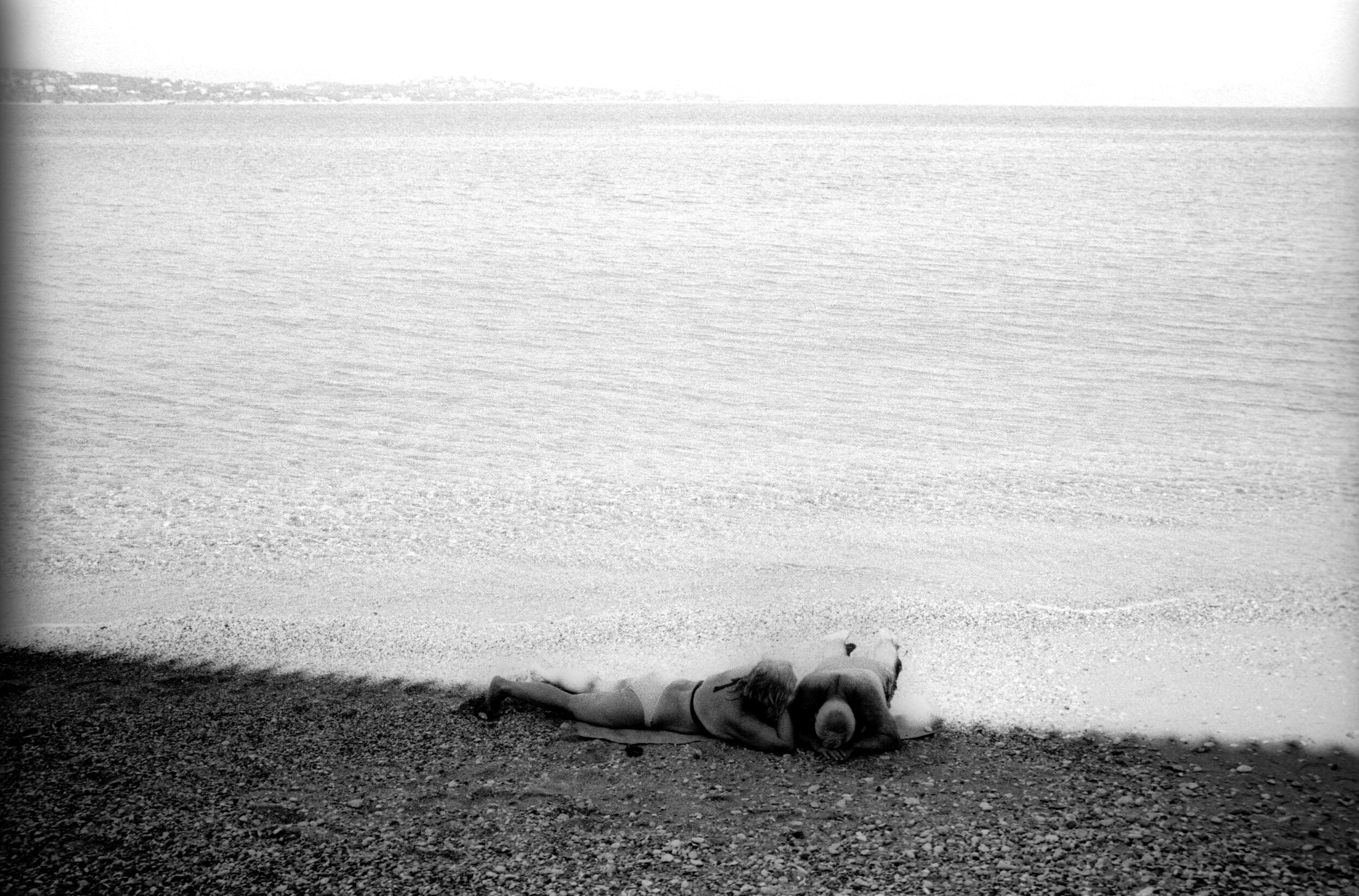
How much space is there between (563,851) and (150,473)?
27.8ft

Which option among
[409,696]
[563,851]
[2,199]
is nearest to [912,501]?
[409,696]

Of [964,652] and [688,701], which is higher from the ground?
[688,701]

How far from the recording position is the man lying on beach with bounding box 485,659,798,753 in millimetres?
5227

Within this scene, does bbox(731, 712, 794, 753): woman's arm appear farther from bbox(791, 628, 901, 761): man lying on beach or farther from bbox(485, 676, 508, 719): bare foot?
bbox(485, 676, 508, 719): bare foot

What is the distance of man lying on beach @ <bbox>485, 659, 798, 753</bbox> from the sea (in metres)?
1.92

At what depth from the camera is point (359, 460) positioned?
1177 cm

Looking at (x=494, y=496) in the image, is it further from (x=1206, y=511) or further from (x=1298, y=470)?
(x=1298, y=470)

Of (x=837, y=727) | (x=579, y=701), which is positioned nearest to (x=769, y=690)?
(x=837, y=727)

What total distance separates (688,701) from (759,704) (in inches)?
14.3

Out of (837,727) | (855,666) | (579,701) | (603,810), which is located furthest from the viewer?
(579,701)

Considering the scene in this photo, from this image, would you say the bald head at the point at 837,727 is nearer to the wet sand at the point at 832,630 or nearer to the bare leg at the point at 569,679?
the wet sand at the point at 832,630

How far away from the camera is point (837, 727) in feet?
16.5

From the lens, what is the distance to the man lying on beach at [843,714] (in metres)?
5.03

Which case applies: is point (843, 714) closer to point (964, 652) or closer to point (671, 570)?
point (964, 652)
